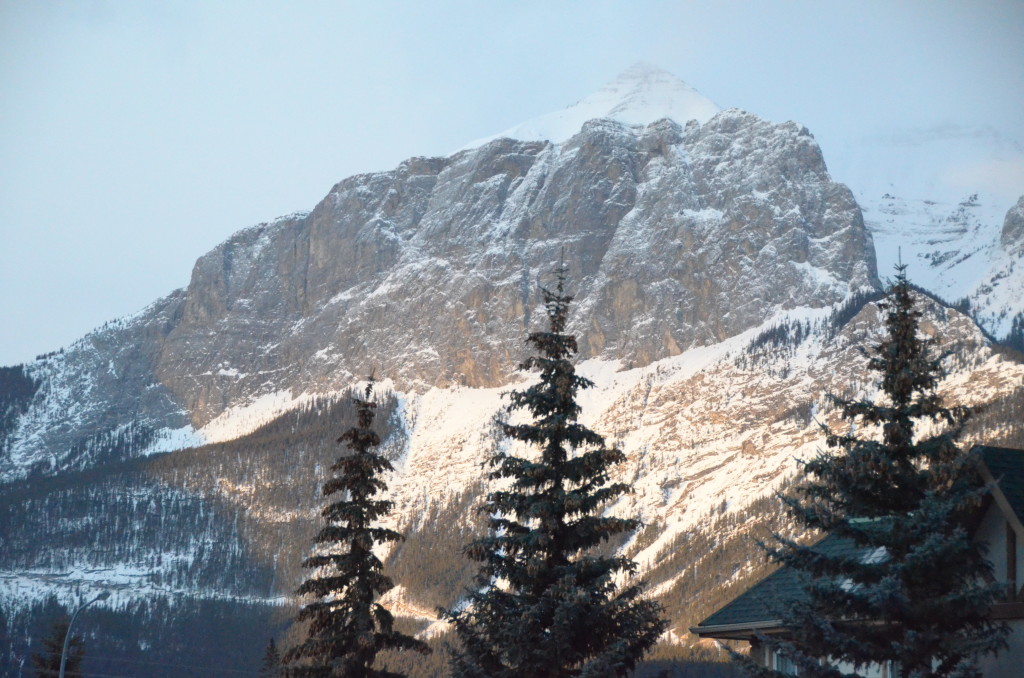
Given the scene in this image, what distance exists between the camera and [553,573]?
88.0ft

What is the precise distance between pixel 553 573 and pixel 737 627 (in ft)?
13.1

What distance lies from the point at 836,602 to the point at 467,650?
8630 mm

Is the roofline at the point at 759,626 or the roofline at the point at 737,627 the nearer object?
the roofline at the point at 759,626

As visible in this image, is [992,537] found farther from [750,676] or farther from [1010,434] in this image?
[1010,434]

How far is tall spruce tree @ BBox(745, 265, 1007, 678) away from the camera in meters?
20.5

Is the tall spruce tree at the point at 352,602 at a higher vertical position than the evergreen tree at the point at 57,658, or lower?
higher

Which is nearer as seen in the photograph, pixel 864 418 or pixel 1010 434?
pixel 864 418

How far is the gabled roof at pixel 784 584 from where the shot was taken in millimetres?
23500

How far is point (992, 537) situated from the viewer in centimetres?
2386

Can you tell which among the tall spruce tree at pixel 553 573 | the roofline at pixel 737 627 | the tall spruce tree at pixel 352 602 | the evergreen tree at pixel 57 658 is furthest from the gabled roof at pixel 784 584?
the evergreen tree at pixel 57 658

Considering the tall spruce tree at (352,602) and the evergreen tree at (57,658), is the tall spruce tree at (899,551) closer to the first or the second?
the tall spruce tree at (352,602)

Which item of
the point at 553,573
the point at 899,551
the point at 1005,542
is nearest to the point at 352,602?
the point at 553,573

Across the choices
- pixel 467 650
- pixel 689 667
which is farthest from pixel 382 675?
pixel 689 667

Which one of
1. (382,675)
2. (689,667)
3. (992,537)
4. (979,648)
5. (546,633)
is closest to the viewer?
(979,648)
